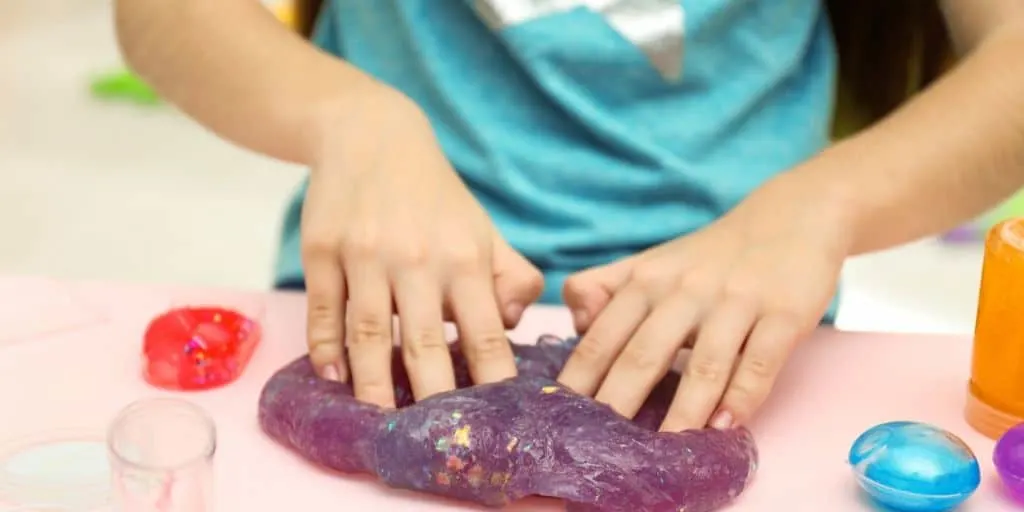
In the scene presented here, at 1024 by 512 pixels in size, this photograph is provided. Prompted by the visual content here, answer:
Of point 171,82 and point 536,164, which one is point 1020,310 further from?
point 171,82

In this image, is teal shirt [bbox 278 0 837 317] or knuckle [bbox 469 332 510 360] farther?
teal shirt [bbox 278 0 837 317]

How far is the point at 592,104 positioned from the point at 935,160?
0.58 feet

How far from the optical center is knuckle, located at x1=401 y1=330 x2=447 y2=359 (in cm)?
46

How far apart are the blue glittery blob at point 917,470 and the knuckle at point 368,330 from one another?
18 cm

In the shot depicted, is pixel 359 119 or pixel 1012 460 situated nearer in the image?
pixel 1012 460

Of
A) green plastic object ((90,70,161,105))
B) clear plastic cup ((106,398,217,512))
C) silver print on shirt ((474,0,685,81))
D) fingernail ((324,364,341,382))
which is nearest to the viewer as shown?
clear plastic cup ((106,398,217,512))

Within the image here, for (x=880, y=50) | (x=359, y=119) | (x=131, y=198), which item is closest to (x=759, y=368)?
(x=359, y=119)

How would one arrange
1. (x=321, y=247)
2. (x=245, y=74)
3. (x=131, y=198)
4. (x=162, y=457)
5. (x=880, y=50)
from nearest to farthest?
(x=162, y=457) → (x=321, y=247) → (x=245, y=74) → (x=880, y=50) → (x=131, y=198)

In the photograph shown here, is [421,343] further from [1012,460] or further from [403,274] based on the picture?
[1012,460]

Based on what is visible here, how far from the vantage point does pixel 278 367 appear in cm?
51

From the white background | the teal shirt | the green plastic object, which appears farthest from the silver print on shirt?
the green plastic object

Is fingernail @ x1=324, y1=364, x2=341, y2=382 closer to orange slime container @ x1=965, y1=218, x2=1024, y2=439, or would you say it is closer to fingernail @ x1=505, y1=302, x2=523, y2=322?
fingernail @ x1=505, y1=302, x2=523, y2=322

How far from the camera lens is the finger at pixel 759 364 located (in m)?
0.46

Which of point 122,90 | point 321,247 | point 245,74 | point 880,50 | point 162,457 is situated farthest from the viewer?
point 122,90
